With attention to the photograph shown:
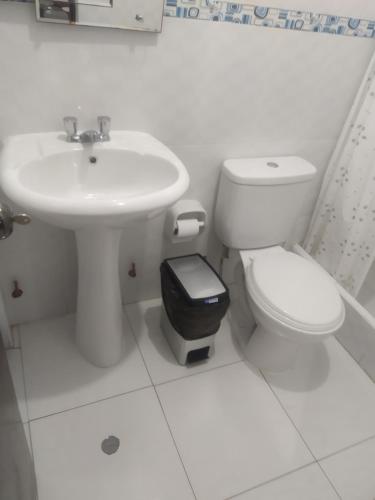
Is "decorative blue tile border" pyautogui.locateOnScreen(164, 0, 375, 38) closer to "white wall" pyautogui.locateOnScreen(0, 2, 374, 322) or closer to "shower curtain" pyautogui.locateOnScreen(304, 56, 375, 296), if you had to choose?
"white wall" pyautogui.locateOnScreen(0, 2, 374, 322)

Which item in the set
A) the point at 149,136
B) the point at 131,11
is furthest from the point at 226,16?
the point at 149,136

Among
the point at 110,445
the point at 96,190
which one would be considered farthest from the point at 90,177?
the point at 110,445

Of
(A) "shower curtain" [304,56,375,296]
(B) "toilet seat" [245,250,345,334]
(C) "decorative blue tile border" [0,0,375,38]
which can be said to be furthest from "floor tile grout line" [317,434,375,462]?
(C) "decorative blue tile border" [0,0,375,38]

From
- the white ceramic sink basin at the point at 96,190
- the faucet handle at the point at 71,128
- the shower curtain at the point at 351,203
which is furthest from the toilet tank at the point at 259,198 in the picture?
the faucet handle at the point at 71,128

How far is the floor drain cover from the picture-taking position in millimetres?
1214

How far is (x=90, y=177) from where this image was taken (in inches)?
45.3

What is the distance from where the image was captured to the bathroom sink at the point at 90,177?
0.85 metres

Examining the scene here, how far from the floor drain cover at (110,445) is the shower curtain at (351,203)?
4.00 feet

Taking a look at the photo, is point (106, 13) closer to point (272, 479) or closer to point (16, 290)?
point (16, 290)

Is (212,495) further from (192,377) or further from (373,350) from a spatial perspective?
(373,350)

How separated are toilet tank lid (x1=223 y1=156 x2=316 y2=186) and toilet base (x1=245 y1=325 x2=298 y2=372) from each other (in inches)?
A: 23.7

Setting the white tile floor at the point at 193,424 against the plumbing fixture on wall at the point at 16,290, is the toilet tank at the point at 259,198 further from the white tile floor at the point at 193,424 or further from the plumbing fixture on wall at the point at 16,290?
the plumbing fixture on wall at the point at 16,290

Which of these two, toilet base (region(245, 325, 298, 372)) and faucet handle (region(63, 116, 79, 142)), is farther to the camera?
toilet base (region(245, 325, 298, 372))

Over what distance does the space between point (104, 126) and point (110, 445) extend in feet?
3.52
